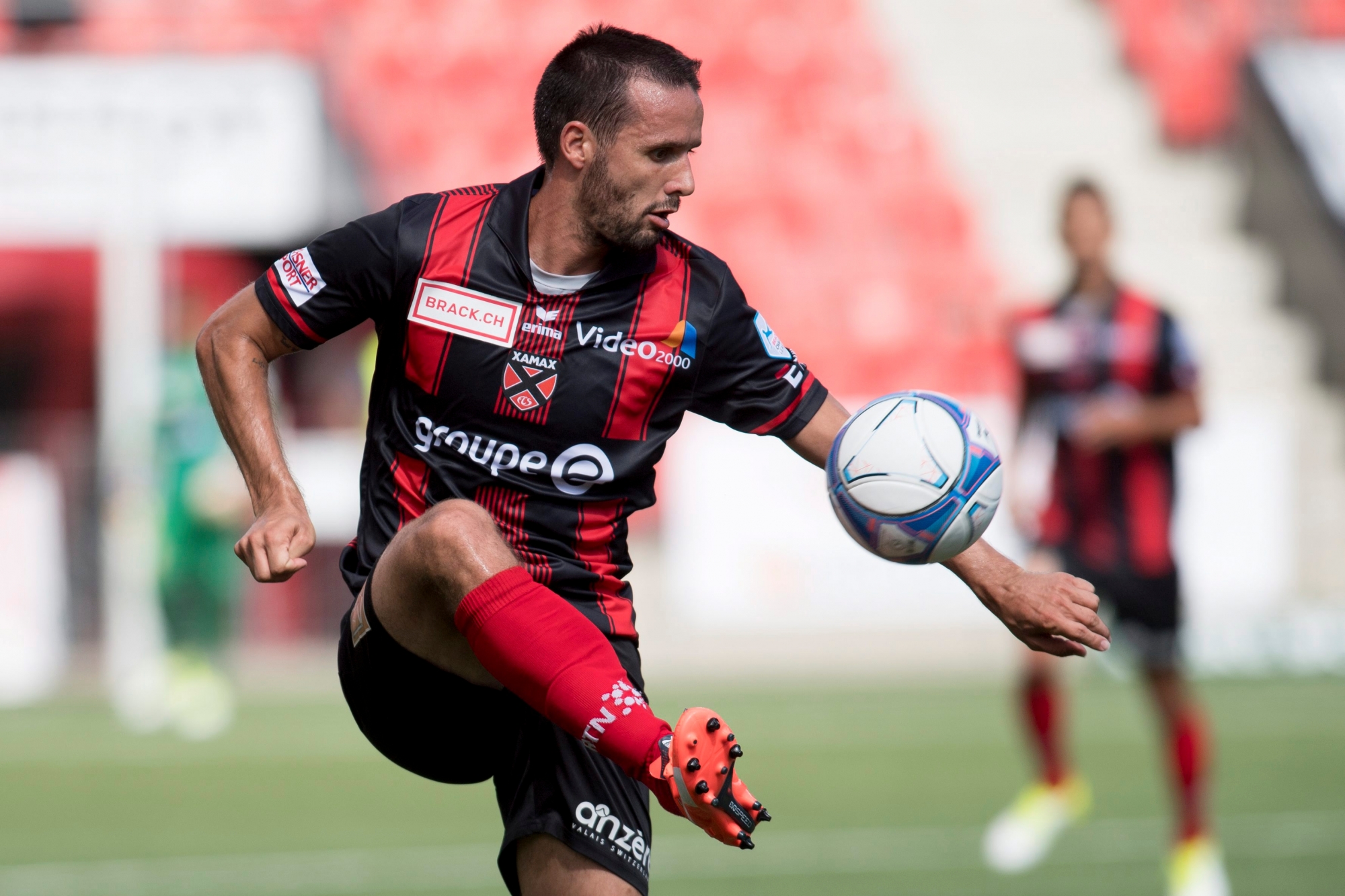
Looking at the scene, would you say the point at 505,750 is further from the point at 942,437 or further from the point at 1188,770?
the point at 1188,770

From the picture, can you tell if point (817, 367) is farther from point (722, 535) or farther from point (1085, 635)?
point (1085, 635)

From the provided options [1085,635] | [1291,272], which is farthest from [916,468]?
[1291,272]

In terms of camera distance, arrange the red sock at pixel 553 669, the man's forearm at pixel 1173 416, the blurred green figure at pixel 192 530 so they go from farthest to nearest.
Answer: the blurred green figure at pixel 192 530 → the man's forearm at pixel 1173 416 → the red sock at pixel 553 669

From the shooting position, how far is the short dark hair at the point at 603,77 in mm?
3408

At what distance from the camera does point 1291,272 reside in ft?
49.2

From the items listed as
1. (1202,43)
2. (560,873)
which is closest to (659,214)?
(560,873)

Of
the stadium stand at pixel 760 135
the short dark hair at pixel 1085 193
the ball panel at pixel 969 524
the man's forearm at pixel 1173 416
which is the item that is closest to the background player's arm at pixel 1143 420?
the man's forearm at pixel 1173 416

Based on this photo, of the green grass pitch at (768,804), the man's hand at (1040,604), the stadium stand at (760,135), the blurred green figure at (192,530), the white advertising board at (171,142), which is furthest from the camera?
the stadium stand at (760,135)

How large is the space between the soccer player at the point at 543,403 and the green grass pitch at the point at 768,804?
2.65m

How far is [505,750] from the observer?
3.65 m

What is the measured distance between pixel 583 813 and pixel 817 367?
36.5ft

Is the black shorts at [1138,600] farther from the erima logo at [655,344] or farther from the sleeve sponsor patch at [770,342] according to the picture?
the erima logo at [655,344]

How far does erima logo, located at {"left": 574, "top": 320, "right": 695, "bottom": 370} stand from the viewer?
11.6 feet

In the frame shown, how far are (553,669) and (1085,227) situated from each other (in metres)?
4.16
